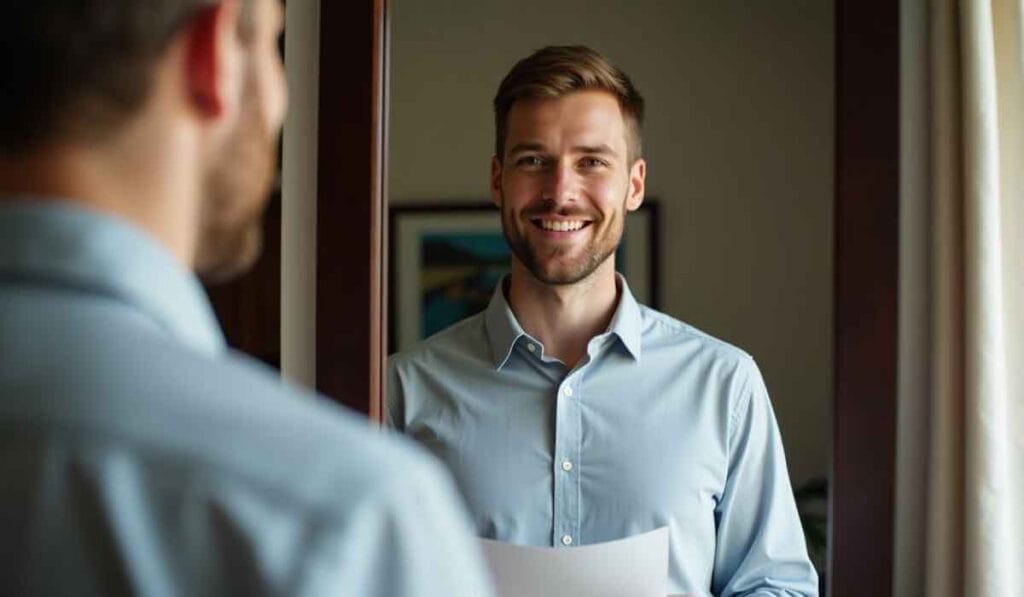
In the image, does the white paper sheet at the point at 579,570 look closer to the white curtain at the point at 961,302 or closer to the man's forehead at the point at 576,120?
the white curtain at the point at 961,302

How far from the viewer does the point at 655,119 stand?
56.3 inches

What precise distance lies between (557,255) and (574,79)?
205 millimetres

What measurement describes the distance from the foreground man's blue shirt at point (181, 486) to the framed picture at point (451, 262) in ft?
3.37

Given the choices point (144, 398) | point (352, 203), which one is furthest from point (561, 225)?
point (144, 398)

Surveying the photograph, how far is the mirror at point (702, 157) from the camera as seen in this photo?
1.37 m

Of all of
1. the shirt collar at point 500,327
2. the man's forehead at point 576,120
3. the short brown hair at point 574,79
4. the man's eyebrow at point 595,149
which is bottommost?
the shirt collar at point 500,327

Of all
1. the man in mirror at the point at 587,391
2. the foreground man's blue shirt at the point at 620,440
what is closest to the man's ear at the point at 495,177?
the man in mirror at the point at 587,391

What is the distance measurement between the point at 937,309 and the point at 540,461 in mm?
463

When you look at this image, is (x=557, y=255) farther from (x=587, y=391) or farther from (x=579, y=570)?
(x=579, y=570)

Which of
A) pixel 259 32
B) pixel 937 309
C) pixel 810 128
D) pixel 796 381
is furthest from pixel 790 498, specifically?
pixel 259 32

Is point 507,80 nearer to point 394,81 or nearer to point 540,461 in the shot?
point 394,81

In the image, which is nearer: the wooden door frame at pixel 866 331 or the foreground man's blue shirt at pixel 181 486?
the foreground man's blue shirt at pixel 181 486

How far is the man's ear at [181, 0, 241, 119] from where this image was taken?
0.45 metres

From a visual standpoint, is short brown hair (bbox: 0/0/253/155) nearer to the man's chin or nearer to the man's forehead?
the man's chin
